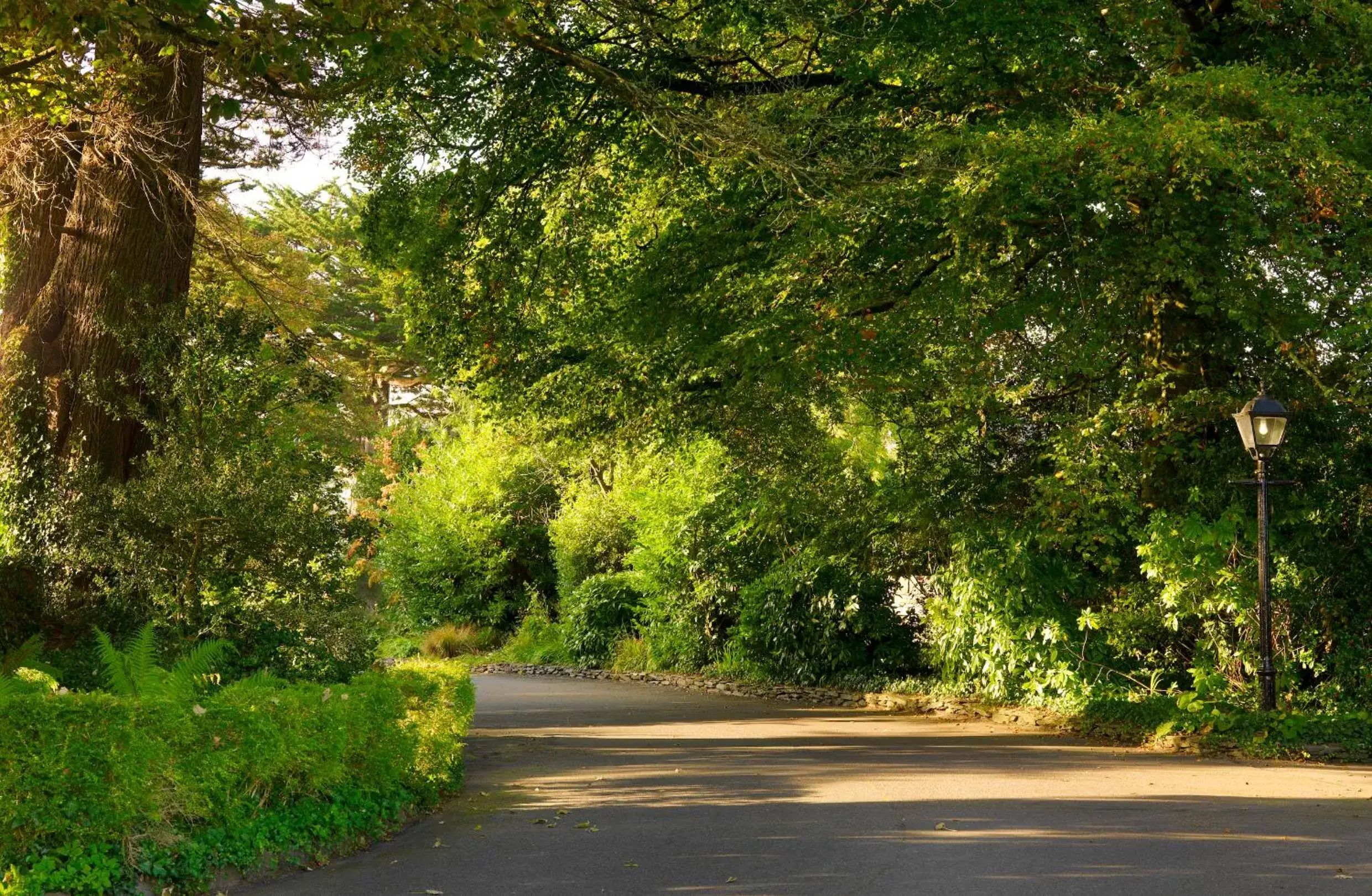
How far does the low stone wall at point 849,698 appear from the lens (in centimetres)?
1662

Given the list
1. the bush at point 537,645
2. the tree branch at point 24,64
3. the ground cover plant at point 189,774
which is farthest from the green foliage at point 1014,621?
the bush at point 537,645

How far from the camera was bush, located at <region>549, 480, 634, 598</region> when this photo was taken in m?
30.6

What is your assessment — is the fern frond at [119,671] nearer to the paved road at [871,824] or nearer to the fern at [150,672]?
the fern at [150,672]

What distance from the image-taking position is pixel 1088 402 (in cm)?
1531

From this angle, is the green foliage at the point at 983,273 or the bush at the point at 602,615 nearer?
the green foliage at the point at 983,273

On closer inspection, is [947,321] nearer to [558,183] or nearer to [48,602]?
[558,183]

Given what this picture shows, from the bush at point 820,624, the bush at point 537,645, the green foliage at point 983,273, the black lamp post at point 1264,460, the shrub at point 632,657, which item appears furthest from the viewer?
the bush at point 537,645

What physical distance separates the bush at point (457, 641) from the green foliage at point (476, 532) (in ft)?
1.59

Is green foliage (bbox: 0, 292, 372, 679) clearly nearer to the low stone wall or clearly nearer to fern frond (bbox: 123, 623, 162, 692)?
fern frond (bbox: 123, 623, 162, 692)

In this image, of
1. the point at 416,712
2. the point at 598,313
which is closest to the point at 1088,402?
the point at 598,313

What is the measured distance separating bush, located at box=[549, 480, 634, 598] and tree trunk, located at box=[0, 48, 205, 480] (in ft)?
52.4

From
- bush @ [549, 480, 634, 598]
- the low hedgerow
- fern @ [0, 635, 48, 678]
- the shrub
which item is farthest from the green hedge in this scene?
bush @ [549, 480, 634, 598]

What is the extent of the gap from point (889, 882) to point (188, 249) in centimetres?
1172

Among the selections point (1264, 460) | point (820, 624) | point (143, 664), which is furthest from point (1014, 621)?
point (143, 664)
